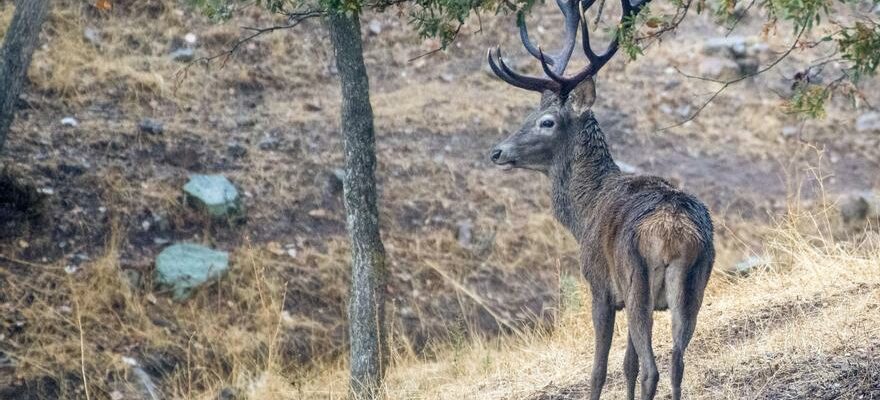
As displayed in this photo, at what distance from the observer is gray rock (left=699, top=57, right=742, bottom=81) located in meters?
16.3

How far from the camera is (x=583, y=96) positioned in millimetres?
8305

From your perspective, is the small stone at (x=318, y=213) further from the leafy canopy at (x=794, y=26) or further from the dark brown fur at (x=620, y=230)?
the leafy canopy at (x=794, y=26)

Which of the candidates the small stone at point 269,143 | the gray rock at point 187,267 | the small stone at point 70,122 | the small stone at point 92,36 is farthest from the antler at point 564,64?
the small stone at point 92,36

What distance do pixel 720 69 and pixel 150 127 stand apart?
7.53 meters

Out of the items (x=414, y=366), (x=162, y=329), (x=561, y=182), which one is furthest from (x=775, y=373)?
(x=162, y=329)

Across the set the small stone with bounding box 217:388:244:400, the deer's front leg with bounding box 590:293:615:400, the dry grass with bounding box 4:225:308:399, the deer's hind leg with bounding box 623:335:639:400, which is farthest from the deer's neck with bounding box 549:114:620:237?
the small stone with bounding box 217:388:244:400

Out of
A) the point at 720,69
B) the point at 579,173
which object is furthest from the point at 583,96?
the point at 720,69

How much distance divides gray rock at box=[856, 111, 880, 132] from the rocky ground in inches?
1.5

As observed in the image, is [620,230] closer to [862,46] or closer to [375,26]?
[862,46]

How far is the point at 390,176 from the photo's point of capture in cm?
1403

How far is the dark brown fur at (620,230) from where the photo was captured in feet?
21.3

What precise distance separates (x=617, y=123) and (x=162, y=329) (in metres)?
6.95

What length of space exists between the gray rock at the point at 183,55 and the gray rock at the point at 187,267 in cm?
326

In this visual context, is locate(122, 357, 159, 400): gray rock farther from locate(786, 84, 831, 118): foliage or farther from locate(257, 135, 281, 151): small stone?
locate(786, 84, 831, 118): foliage
